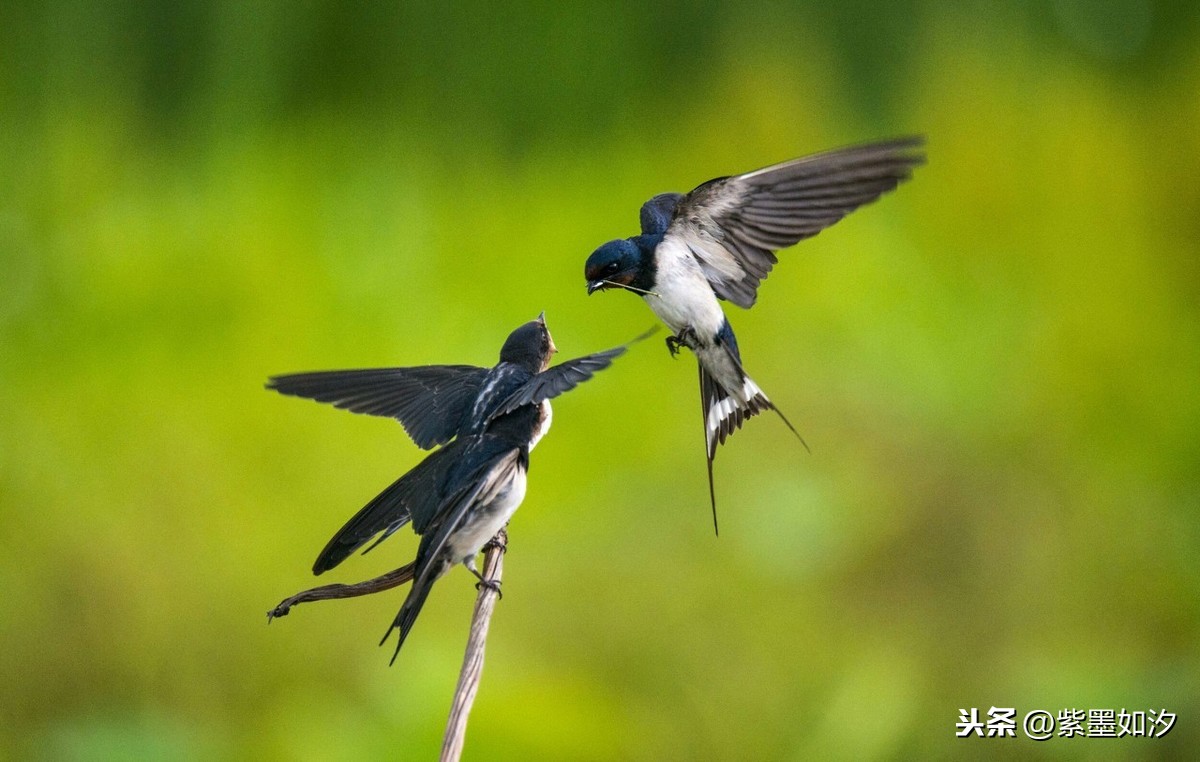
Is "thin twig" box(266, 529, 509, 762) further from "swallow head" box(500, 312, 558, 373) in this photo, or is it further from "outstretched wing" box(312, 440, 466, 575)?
"swallow head" box(500, 312, 558, 373)

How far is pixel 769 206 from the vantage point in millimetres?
1153

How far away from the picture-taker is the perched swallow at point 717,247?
1108 mm

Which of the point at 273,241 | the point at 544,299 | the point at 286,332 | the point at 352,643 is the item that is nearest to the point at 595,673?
the point at 352,643

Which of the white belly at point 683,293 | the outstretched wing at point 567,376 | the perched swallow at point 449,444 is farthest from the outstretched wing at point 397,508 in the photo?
the white belly at point 683,293

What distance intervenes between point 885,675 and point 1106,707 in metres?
0.41

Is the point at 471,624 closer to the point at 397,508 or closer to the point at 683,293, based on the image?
the point at 397,508

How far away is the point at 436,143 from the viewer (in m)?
2.58

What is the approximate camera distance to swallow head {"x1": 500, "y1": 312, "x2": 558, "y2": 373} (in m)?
1.29

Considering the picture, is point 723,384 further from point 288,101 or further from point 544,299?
point 288,101

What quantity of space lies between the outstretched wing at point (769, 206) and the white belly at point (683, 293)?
15mm

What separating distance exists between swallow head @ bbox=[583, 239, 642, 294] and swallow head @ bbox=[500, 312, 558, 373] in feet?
0.44

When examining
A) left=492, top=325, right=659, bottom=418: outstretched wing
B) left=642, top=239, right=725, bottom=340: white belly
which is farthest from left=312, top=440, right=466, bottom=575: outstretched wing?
left=642, top=239, right=725, bottom=340: white belly

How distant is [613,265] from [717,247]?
11 cm

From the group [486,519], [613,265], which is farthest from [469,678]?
[613,265]
